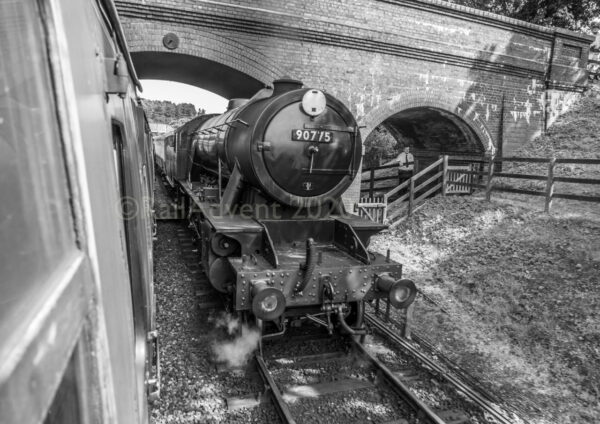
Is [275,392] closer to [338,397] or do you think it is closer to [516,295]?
[338,397]

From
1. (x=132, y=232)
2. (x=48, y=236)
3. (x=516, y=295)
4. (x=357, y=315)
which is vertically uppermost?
(x=48, y=236)

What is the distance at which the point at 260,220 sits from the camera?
509 centimetres

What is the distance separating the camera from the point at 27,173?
65 cm

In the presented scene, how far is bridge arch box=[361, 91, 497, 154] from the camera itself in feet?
37.0

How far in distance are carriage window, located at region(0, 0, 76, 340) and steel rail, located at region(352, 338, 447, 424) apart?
3.63 m

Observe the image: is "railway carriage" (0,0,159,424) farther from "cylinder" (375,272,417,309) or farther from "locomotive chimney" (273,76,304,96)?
"locomotive chimney" (273,76,304,96)

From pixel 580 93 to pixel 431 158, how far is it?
5722 mm

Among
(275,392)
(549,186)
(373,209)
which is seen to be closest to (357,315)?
(275,392)

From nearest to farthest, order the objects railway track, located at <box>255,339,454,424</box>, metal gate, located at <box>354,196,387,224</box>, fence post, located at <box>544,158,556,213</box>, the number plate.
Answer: railway track, located at <box>255,339,454,424</box> < the number plate < fence post, located at <box>544,158,556,213</box> < metal gate, located at <box>354,196,387,224</box>

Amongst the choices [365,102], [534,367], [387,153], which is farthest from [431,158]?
[387,153]

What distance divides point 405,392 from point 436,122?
10902 mm

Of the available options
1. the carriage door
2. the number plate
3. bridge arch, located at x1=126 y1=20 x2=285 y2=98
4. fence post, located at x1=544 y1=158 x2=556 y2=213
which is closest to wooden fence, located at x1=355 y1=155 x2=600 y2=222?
fence post, located at x1=544 y1=158 x2=556 y2=213

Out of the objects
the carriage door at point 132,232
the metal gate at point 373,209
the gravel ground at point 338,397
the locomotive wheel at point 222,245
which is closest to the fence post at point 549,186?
the metal gate at point 373,209

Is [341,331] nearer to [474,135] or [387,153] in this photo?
[474,135]
